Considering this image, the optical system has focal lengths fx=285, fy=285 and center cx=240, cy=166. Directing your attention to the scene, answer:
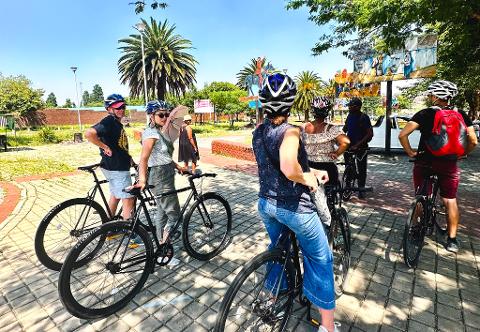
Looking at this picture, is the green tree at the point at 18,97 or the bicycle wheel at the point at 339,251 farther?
the green tree at the point at 18,97

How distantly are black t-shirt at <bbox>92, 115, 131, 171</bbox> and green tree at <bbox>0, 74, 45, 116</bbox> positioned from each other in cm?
4630

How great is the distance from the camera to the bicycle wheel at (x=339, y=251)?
2.78m

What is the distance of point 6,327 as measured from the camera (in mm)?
2590

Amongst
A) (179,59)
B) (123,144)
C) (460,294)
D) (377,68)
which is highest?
(179,59)

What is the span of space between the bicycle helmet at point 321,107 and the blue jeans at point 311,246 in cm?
169

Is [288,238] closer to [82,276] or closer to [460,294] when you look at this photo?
[460,294]

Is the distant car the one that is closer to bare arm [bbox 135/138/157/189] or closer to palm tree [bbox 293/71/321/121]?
bare arm [bbox 135/138/157/189]

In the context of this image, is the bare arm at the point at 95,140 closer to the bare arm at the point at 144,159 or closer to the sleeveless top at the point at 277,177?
the bare arm at the point at 144,159

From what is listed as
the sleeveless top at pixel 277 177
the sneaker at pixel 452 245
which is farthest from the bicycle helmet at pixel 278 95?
the sneaker at pixel 452 245

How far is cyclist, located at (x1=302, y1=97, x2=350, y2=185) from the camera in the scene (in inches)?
132

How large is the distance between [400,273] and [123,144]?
12.5ft

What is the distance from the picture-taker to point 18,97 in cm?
4169

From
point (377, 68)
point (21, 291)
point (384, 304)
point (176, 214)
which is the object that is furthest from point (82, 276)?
point (377, 68)

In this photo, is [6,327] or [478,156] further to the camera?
[478,156]
